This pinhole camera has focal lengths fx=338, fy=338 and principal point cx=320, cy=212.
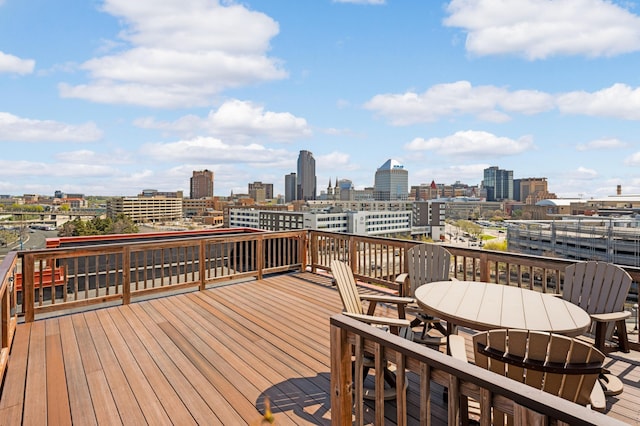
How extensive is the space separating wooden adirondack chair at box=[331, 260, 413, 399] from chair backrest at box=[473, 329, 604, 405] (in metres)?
0.98

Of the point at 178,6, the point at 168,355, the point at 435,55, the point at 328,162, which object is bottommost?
the point at 168,355

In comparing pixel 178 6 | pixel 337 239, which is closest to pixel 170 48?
pixel 178 6

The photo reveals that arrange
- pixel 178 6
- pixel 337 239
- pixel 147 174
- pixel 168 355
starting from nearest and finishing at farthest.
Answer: pixel 168 355 → pixel 337 239 → pixel 178 6 → pixel 147 174

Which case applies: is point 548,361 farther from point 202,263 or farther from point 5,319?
point 202,263

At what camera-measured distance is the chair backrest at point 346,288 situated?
9.43 feet

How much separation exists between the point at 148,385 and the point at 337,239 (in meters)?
4.42

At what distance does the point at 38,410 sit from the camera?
2.52m

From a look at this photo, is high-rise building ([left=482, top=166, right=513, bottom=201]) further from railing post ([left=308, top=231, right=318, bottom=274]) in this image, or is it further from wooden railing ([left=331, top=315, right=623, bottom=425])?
wooden railing ([left=331, top=315, right=623, bottom=425])

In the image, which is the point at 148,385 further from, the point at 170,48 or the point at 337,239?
the point at 170,48

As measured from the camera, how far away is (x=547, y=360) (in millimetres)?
1472

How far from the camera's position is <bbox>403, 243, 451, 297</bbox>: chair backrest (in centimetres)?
414

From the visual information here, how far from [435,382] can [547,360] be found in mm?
546

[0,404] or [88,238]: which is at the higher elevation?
[88,238]

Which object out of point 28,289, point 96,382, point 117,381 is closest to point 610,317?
point 117,381
